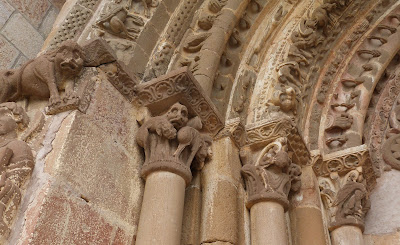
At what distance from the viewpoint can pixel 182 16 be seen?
4.18 m

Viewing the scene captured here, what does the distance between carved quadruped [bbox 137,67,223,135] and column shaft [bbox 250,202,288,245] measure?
2.54 feet

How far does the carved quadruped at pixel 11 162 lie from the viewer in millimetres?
2430

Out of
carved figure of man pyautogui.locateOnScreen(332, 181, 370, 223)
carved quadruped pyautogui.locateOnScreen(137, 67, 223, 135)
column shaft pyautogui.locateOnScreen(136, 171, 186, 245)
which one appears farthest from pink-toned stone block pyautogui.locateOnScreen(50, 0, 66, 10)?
carved figure of man pyautogui.locateOnScreen(332, 181, 370, 223)

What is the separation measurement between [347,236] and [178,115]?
1647mm

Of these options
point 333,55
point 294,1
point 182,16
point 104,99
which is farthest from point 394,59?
point 104,99

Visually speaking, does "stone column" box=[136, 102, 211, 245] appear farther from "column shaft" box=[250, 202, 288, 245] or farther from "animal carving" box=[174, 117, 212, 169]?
"column shaft" box=[250, 202, 288, 245]

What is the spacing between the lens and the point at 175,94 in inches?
133

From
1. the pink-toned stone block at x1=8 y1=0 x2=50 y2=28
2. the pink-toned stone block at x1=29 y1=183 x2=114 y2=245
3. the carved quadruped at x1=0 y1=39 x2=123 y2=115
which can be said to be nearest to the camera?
the pink-toned stone block at x1=29 y1=183 x2=114 y2=245

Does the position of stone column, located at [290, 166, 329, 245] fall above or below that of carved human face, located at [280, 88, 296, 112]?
below

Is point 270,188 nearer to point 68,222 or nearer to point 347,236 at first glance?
point 347,236

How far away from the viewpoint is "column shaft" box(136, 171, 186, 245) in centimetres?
277

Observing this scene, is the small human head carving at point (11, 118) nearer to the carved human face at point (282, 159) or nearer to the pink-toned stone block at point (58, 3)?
the carved human face at point (282, 159)

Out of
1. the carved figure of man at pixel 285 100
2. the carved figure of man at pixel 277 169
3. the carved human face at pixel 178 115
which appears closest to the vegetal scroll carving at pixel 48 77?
the carved human face at pixel 178 115

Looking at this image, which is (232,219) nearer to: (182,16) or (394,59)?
(182,16)
